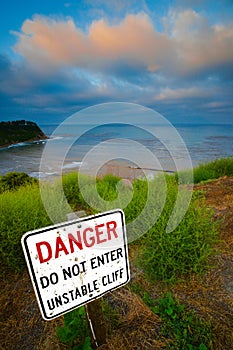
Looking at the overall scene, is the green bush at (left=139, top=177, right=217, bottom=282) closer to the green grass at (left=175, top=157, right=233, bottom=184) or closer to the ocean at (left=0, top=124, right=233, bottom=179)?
the ocean at (left=0, top=124, right=233, bottom=179)

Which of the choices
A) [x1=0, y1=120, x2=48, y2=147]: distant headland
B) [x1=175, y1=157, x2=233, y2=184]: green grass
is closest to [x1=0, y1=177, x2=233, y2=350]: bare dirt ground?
[x1=175, y1=157, x2=233, y2=184]: green grass

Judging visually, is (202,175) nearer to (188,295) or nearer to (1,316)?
(188,295)

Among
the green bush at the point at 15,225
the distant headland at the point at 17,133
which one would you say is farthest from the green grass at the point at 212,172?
the distant headland at the point at 17,133

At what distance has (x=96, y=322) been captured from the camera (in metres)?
1.56

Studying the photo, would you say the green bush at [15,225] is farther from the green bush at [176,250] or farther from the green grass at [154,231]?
the green bush at [176,250]

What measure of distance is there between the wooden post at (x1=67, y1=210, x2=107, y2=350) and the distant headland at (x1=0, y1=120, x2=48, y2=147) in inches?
1305

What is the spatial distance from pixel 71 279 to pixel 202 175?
24.5 feet

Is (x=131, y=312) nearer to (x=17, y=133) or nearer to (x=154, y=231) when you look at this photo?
(x=154, y=231)

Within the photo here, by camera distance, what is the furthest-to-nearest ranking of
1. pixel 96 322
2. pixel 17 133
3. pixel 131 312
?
1. pixel 17 133
2. pixel 131 312
3. pixel 96 322

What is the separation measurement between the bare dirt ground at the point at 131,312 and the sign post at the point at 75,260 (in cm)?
68

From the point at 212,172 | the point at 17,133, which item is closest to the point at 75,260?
the point at 212,172

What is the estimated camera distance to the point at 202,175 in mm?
8008

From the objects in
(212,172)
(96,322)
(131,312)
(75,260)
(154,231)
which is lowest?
(131,312)

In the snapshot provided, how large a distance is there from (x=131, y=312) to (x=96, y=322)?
1.64 ft
